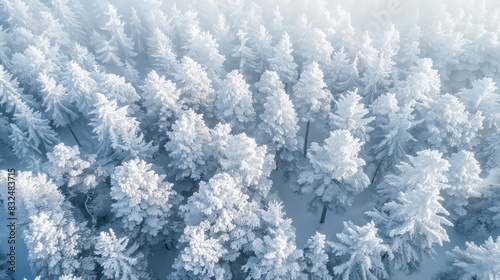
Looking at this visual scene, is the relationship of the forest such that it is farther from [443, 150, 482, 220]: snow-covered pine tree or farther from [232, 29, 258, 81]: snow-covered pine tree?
[232, 29, 258, 81]: snow-covered pine tree

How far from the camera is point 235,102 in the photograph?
34.3 meters

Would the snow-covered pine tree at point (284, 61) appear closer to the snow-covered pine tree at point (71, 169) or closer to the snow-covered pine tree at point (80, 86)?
the snow-covered pine tree at point (80, 86)

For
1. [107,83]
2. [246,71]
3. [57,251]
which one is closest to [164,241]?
[57,251]

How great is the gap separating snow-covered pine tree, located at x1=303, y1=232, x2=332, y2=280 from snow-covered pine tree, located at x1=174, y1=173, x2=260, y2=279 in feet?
14.1

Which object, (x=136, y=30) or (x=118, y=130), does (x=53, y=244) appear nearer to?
(x=118, y=130)

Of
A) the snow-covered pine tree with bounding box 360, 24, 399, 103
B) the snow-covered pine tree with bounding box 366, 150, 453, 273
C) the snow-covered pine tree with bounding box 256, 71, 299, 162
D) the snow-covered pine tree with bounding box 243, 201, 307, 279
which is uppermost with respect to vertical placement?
the snow-covered pine tree with bounding box 360, 24, 399, 103

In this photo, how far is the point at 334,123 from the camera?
31.0m

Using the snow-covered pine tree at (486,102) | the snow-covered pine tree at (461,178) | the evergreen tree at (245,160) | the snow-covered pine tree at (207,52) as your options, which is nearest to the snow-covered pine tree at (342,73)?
the snow-covered pine tree at (486,102)

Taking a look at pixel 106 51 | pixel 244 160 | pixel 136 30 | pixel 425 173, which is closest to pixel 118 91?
pixel 106 51

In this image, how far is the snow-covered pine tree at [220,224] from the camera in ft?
81.5

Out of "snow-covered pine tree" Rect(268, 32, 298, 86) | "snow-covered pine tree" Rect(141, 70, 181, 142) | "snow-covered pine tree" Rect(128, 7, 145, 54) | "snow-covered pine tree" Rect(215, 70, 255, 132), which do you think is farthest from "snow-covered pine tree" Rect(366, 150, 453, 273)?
"snow-covered pine tree" Rect(128, 7, 145, 54)

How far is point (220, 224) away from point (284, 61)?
22.0 meters

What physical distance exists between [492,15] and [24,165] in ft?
199

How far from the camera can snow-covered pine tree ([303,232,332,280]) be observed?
22.8m
